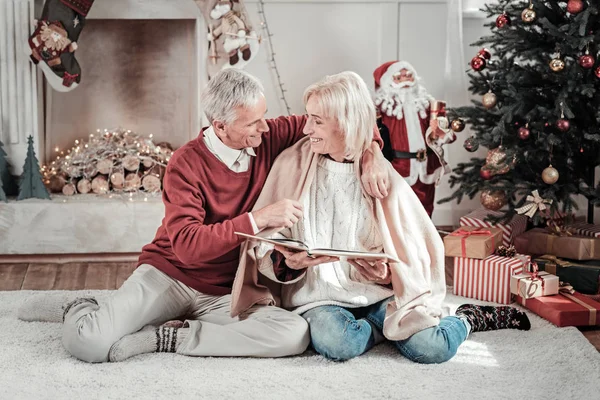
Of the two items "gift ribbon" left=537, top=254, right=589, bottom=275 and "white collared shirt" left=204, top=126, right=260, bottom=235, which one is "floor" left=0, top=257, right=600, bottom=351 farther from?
"white collared shirt" left=204, top=126, right=260, bottom=235

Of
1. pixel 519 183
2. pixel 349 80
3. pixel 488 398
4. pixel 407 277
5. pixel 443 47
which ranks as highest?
pixel 443 47

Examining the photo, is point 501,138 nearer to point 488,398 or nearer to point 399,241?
point 399,241

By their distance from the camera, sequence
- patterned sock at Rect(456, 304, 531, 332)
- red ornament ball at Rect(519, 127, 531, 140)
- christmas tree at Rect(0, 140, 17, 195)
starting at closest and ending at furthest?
1. patterned sock at Rect(456, 304, 531, 332)
2. red ornament ball at Rect(519, 127, 531, 140)
3. christmas tree at Rect(0, 140, 17, 195)

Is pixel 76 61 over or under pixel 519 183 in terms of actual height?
over

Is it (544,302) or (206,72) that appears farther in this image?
(206,72)

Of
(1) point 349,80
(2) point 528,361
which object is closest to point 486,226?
(2) point 528,361

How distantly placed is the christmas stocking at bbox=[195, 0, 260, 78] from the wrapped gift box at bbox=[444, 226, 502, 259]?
1.57m

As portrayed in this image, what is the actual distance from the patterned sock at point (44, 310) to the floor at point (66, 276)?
0.55m

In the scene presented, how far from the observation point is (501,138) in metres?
3.74

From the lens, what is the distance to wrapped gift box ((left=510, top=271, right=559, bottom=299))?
10.8 feet

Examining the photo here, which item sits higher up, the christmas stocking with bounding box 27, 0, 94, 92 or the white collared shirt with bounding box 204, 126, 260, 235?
the christmas stocking with bounding box 27, 0, 94, 92

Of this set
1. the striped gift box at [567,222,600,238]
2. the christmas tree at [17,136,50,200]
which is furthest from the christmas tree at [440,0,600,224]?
the christmas tree at [17,136,50,200]

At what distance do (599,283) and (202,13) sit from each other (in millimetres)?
2492

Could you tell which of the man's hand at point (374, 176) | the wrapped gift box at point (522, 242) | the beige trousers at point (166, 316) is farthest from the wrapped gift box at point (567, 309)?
the beige trousers at point (166, 316)
